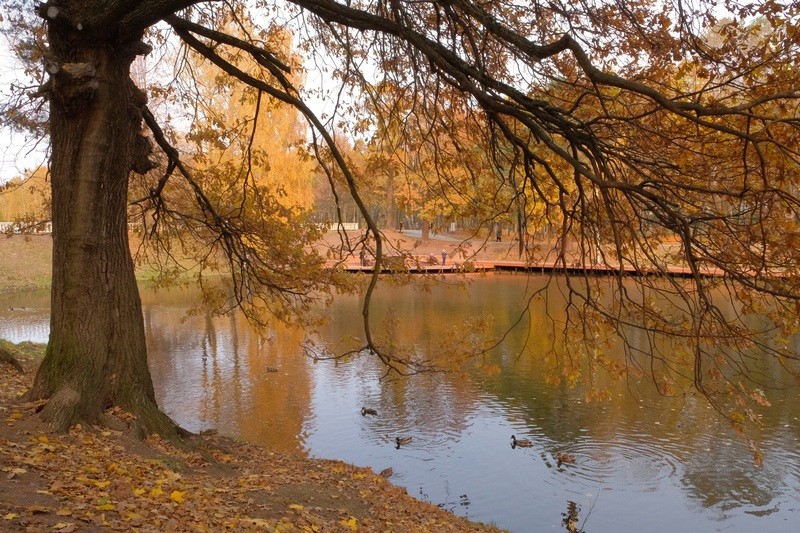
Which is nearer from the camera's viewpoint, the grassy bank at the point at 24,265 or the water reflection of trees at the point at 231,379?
the water reflection of trees at the point at 231,379

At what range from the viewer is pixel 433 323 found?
67.1 ft

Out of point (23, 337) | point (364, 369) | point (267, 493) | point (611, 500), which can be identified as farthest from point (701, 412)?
point (23, 337)

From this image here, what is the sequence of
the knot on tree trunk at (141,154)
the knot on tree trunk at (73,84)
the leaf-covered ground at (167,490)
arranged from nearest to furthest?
the leaf-covered ground at (167,490), the knot on tree trunk at (73,84), the knot on tree trunk at (141,154)

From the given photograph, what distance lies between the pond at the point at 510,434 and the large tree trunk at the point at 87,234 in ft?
9.36

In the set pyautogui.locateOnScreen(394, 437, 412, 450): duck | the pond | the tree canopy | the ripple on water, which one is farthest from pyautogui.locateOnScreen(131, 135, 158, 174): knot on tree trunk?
the ripple on water

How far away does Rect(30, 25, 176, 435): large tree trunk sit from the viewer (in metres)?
5.59

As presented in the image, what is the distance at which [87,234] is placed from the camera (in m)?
5.68

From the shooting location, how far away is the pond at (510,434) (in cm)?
869

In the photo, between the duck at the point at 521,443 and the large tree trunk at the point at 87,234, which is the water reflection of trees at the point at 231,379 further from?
the large tree trunk at the point at 87,234

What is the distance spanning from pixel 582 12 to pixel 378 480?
5.53m

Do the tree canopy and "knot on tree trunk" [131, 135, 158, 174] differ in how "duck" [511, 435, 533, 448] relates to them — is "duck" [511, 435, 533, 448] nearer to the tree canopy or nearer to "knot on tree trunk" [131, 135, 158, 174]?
the tree canopy

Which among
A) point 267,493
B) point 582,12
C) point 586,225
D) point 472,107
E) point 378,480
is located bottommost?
point 378,480

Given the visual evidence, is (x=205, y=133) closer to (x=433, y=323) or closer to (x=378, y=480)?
(x=378, y=480)

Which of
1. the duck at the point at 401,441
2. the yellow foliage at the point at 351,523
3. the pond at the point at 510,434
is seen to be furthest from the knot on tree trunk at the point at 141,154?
the duck at the point at 401,441
